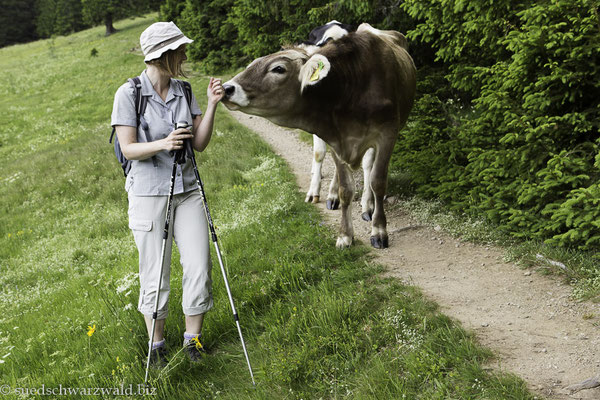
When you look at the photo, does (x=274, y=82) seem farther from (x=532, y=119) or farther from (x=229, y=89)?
(x=532, y=119)

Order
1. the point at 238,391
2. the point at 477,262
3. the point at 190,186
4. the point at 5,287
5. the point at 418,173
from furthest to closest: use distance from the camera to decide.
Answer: the point at 5,287 < the point at 418,173 < the point at 477,262 < the point at 190,186 < the point at 238,391

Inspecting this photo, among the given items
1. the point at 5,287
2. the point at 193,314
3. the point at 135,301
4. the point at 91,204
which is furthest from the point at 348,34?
the point at 91,204

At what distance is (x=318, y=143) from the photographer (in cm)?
827

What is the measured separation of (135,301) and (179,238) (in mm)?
1884

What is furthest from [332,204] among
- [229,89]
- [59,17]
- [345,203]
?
[59,17]

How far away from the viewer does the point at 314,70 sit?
482cm

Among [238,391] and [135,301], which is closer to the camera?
[238,391]

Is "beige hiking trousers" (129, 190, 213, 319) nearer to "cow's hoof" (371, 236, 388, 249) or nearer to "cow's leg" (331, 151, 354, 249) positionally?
"cow's leg" (331, 151, 354, 249)

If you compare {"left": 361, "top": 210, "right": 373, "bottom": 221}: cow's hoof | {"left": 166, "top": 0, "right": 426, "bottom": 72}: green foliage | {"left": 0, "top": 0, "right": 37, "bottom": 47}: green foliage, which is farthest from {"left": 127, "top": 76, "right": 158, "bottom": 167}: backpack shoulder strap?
{"left": 0, "top": 0, "right": 37, "bottom": 47}: green foliage

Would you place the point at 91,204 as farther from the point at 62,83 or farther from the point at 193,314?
the point at 62,83

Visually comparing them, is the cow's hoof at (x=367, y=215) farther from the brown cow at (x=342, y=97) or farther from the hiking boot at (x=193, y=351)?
the hiking boot at (x=193, y=351)

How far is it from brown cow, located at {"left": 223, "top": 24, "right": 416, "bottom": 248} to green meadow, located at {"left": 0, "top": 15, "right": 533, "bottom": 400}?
106 centimetres

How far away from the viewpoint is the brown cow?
15.9 feet

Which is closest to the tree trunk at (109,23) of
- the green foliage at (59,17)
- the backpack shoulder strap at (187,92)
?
the green foliage at (59,17)
